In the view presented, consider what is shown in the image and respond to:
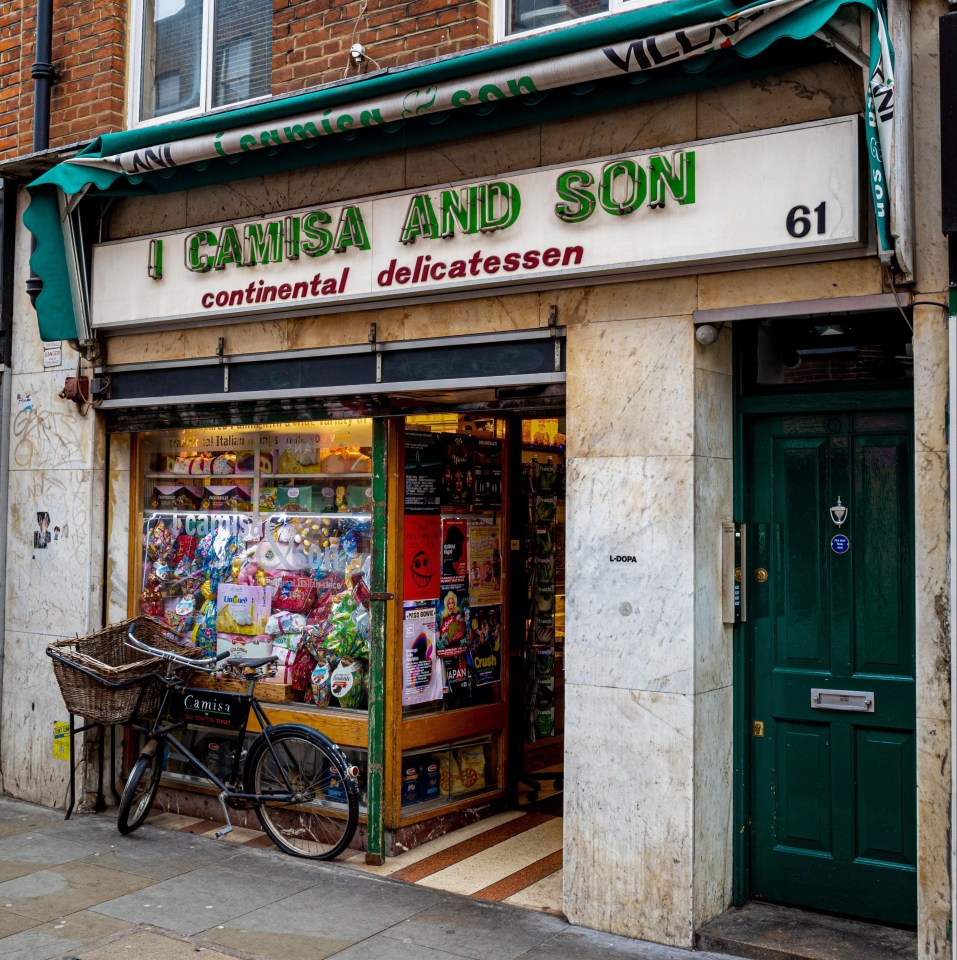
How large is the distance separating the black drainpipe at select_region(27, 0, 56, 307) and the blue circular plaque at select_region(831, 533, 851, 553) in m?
6.03

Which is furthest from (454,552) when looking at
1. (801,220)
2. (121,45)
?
(121,45)

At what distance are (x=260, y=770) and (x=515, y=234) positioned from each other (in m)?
3.68

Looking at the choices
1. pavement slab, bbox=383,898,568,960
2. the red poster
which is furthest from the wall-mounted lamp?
pavement slab, bbox=383,898,568,960

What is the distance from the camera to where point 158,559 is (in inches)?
320

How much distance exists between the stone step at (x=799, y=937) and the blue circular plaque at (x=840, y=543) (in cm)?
183

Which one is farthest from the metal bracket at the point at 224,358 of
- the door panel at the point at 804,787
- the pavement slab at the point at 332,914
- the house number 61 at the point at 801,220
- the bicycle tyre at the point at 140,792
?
the door panel at the point at 804,787

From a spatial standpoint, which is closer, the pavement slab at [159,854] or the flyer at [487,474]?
the pavement slab at [159,854]

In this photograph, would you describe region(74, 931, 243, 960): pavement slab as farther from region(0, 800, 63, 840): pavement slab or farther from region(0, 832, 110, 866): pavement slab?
region(0, 800, 63, 840): pavement slab

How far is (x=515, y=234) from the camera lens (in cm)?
594

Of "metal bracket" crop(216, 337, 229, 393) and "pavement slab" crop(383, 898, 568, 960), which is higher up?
"metal bracket" crop(216, 337, 229, 393)

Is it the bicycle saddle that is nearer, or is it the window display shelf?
the bicycle saddle

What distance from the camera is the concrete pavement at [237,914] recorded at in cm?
533

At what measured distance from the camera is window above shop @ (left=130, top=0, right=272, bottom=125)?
780cm

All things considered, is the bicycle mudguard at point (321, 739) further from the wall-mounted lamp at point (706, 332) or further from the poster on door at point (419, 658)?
the wall-mounted lamp at point (706, 332)
